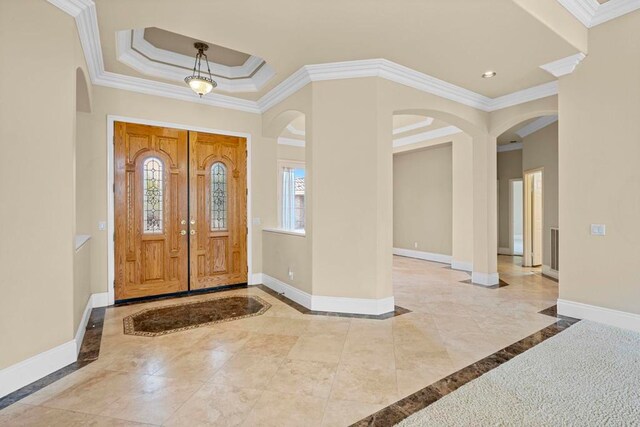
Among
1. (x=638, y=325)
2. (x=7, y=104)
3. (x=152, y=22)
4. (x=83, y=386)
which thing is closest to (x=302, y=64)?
(x=152, y=22)

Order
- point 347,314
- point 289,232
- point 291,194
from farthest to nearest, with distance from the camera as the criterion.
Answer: point 291,194, point 289,232, point 347,314

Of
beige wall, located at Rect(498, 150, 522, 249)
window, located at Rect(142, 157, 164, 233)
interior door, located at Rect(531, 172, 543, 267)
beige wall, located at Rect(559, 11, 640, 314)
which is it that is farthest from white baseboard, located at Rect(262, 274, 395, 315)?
beige wall, located at Rect(498, 150, 522, 249)

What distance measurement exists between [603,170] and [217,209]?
5083 millimetres

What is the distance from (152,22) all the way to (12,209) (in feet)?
6.53

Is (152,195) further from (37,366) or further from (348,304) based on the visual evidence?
(348,304)

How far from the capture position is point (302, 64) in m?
3.90

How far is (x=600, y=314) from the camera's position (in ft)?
11.7

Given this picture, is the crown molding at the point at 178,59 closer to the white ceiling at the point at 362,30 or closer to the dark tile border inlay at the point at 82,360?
the white ceiling at the point at 362,30

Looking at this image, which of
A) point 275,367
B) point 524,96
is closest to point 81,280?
point 275,367

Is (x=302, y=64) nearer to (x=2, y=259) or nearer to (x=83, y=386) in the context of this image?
(x=2, y=259)

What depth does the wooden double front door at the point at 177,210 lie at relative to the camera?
446 centimetres

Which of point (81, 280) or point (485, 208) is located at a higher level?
point (485, 208)

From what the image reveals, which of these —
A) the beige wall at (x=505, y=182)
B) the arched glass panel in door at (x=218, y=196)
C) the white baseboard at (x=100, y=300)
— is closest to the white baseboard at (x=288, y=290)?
the arched glass panel in door at (x=218, y=196)

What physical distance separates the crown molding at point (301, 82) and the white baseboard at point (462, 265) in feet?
10.4
